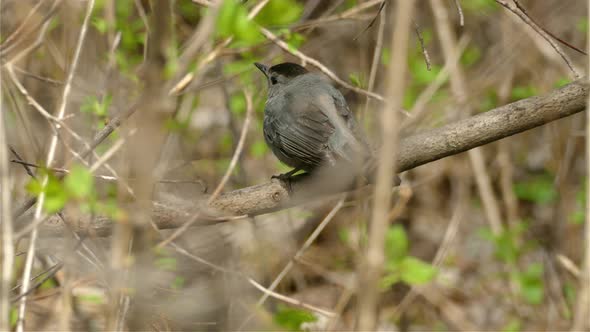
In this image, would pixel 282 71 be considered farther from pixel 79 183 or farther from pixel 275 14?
pixel 79 183

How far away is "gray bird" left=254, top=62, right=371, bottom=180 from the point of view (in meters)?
4.57

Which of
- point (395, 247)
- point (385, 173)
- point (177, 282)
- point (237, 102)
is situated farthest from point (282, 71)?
point (385, 173)

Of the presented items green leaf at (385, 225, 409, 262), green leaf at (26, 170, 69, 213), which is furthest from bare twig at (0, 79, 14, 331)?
green leaf at (385, 225, 409, 262)

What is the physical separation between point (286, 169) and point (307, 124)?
185cm

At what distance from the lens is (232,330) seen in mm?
4883

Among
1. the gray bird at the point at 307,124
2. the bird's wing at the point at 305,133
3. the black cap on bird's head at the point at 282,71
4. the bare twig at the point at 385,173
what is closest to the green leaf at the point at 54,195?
the bare twig at the point at 385,173

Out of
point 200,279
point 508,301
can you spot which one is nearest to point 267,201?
point 200,279

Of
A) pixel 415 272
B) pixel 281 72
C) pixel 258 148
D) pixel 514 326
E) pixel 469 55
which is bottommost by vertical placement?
pixel 514 326

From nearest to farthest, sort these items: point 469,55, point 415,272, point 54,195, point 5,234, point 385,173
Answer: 1. point 385,173
2. point 54,195
3. point 5,234
4. point 415,272
5. point 469,55

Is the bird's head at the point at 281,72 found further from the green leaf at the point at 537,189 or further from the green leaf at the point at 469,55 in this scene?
the green leaf at the point at 537,189

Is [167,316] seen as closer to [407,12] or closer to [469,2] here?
[407,12]

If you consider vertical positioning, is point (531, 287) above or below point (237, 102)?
below

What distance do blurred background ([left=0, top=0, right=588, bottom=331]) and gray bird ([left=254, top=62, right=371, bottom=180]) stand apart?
20 cm

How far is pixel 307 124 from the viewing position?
4.88 metres
